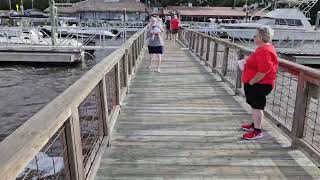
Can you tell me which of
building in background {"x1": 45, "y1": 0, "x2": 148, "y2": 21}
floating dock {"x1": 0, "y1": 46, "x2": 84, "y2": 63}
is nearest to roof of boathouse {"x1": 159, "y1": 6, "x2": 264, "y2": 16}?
building in background {"x1": 45, "y1": 0, "x2": 148, "y2": 21}

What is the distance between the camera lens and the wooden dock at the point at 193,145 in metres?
3.94

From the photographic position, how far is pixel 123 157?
4289 mm

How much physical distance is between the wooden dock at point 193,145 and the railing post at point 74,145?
2.93ft

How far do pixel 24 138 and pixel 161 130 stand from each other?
3542mm

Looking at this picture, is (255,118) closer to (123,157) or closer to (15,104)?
(123,157)

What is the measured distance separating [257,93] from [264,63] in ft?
1.46

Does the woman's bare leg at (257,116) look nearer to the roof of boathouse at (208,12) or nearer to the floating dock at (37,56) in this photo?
the floating dock at (37,56)

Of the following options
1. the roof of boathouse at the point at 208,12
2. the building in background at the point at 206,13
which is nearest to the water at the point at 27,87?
the building in background at the point at 206,13

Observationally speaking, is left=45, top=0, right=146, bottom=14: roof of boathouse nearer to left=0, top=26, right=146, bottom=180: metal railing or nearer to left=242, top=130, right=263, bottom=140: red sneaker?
left=0, top=26, right=146, bottom=180: metal railing

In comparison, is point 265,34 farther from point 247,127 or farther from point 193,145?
point 193,145

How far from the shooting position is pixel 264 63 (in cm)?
448

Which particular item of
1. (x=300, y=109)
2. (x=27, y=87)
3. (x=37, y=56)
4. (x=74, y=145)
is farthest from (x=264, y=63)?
(x=37, y=56)

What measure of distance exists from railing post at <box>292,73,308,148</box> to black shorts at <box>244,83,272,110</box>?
0.40 meters

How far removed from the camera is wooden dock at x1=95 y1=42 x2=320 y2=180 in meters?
3.94
